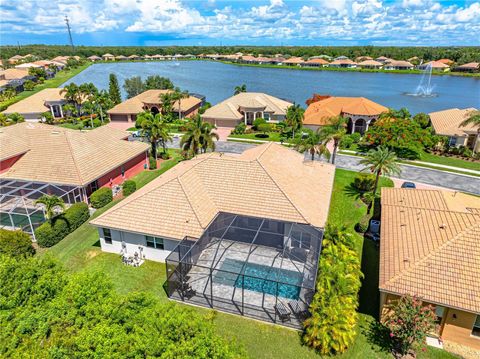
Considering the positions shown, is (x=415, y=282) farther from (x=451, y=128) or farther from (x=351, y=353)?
(x=451, y=128)

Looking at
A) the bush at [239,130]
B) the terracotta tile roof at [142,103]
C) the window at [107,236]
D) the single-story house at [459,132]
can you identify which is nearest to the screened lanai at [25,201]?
the window at [107,236]

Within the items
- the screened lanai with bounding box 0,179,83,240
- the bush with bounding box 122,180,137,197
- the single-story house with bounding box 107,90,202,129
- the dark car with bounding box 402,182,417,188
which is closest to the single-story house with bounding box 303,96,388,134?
the dark car with bounding box 402,182,417,188

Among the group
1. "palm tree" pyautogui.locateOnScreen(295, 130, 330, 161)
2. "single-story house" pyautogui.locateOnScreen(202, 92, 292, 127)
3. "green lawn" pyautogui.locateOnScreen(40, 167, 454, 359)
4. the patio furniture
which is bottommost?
"green lawn" pyautogui.locateOnScreen(40, 167, 454, 359)

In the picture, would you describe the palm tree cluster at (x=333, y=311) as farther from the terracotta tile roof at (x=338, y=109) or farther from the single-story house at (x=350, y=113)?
the terracotta tile roof at (x=338, y=109)

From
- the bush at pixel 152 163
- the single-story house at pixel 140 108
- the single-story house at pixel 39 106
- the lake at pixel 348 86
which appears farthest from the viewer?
the lake at pixel 348 86

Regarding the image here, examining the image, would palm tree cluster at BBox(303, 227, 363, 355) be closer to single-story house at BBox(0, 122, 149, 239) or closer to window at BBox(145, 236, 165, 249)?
window at BBox(145, 236, 165, 249)

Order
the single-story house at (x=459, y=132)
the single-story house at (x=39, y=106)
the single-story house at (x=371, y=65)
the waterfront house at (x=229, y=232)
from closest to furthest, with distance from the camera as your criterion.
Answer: the waterfront house at (x=229, y=232), the single-story house at (x=459, y=132), the single-story house at (x=39, y=106), the single-story house at (x=371, y=65)
